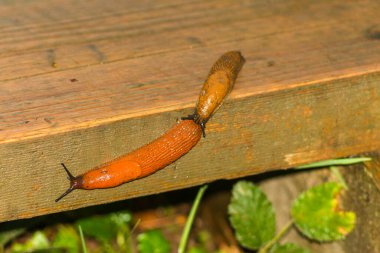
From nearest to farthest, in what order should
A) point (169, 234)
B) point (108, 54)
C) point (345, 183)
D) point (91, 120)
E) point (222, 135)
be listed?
point (91, 120), point (222, 135), point (108, 54), point (345, 183), point (169, 234)

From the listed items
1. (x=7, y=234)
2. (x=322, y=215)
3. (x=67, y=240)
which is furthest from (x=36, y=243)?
(x=322, y=215)

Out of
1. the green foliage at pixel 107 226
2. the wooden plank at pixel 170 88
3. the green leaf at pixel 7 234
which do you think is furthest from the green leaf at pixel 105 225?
the wooden plank at pixel 170 88

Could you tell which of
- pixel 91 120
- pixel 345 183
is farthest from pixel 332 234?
pixel 91 120

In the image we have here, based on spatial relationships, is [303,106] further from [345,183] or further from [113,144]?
[113,144]

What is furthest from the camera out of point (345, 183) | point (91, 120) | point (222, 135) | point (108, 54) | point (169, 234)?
point (169, 234)

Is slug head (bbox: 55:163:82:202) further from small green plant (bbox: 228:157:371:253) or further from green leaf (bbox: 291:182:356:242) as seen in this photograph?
green leaf (bbox: 291:182:356:242)

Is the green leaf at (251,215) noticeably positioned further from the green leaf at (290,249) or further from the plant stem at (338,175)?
the plant stem at (338,175)

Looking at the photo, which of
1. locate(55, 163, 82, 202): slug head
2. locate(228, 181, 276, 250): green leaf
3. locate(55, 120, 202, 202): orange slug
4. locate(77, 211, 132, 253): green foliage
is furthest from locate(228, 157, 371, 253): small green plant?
locate(55, 163, 82, 202): slug head
